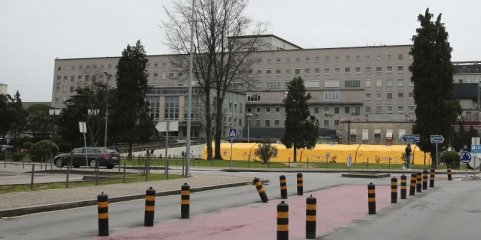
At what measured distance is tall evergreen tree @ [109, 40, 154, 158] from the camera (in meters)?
52.2

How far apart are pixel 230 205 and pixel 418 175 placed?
29.5 feet

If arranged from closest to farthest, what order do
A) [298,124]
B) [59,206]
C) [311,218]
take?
1. [311,218]
2. [59,206]
3. [298,124]

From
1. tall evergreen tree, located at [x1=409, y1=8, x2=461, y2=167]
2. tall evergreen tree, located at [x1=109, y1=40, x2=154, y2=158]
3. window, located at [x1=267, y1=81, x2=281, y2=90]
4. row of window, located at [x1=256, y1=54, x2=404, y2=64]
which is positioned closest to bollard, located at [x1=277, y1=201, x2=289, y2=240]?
tall evergreen tree, located at [x1=409, y1=8, x2=461, y2=167]

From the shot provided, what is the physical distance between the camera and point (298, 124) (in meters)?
52.2

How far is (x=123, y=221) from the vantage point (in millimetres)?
12031

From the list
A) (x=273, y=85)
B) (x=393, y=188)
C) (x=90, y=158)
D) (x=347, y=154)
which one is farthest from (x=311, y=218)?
(x=273, y=85)

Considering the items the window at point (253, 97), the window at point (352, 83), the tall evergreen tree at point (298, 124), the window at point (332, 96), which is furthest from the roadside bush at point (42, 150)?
the window at point (352, 83)

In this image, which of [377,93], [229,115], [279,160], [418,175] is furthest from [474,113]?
[418,175]

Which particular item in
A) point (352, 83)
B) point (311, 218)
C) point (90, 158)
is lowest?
point (311, 218)

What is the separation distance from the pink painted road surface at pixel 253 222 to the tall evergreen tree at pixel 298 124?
34322 millimetres

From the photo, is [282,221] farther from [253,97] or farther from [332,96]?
[253,97]

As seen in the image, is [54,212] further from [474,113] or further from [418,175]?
[474,113]

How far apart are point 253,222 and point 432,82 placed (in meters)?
35.1

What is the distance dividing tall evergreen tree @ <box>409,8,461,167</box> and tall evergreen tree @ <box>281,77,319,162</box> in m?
10.9
